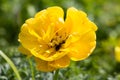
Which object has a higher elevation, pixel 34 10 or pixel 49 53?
pixel 49 53

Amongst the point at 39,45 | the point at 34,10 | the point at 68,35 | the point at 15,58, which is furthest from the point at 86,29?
the point at 34,10

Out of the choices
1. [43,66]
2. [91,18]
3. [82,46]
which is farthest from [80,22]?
[91,18]

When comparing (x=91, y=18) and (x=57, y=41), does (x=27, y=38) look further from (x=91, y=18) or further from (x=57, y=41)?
(x=91, y=18)

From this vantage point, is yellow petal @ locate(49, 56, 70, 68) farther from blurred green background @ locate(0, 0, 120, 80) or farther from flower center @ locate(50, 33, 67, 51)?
blurred green background @ locate(0, 0, 120, 80)

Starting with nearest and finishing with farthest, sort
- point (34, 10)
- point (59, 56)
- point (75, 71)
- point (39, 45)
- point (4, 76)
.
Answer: point (59, 56) → point (39, 45) → point (4, 76) → point (75, 71) → point (34, 10)

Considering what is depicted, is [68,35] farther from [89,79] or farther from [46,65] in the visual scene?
[89,79]

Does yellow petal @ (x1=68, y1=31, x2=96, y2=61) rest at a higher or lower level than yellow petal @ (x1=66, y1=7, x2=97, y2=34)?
lower

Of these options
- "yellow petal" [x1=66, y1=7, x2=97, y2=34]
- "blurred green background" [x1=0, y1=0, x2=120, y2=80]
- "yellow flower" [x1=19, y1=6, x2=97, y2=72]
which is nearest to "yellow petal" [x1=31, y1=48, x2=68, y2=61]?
"yellow flower" [x1=19, y1=6, x2=97, y2=72]

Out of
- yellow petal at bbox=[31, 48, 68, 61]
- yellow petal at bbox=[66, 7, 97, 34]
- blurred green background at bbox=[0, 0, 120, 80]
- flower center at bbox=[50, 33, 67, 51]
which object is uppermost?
yellow petal at bbox=[66, 7, 97, 34]
